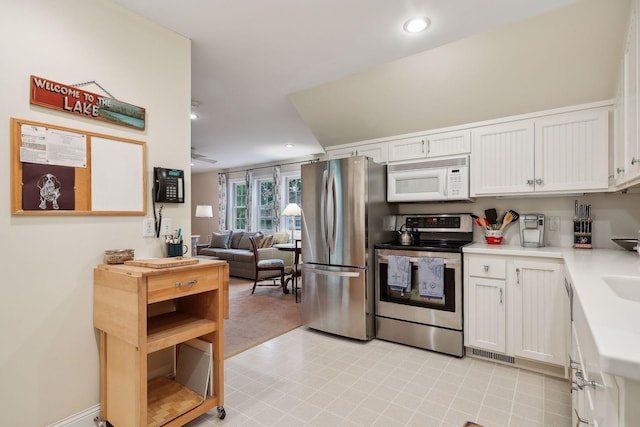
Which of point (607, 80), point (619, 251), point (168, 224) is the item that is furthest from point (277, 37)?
point (619, 251)

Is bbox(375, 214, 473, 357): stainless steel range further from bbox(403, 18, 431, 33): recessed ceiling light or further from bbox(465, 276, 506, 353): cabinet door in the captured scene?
bbox(403, 18, 431, 33): recessed ceiling light

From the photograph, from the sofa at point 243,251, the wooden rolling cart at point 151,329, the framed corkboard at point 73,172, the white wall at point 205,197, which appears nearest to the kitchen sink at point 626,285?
the wooden rolling cart at point 151,329

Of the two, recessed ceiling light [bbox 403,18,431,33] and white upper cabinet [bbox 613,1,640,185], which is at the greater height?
recessed ceiling light [bbox 403,18,431,33]

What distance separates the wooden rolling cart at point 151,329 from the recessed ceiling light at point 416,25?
6.64 ft

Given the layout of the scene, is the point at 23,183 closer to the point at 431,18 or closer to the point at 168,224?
the point at 168,224

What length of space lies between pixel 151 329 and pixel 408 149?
279 centimetres

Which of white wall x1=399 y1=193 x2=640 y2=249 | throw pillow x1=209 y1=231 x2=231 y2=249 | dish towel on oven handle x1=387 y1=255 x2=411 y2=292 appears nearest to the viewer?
white wall x1=399 y1=193 x2=640 y2=249

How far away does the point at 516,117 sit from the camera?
2.74 meters

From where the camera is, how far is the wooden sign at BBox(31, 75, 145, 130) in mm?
1626

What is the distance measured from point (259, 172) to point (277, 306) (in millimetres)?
4025

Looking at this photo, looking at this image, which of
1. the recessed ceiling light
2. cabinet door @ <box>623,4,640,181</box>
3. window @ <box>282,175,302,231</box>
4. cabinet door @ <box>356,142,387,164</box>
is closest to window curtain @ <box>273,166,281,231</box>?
window @ <box>282,175,302,231</box>

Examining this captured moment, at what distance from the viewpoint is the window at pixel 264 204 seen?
7516mm

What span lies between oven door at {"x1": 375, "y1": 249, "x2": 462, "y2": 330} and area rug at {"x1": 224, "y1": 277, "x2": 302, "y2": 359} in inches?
45.4

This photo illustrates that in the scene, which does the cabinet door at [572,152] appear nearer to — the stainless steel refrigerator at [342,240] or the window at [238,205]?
the stainless steel refrigerator at [342,240]
